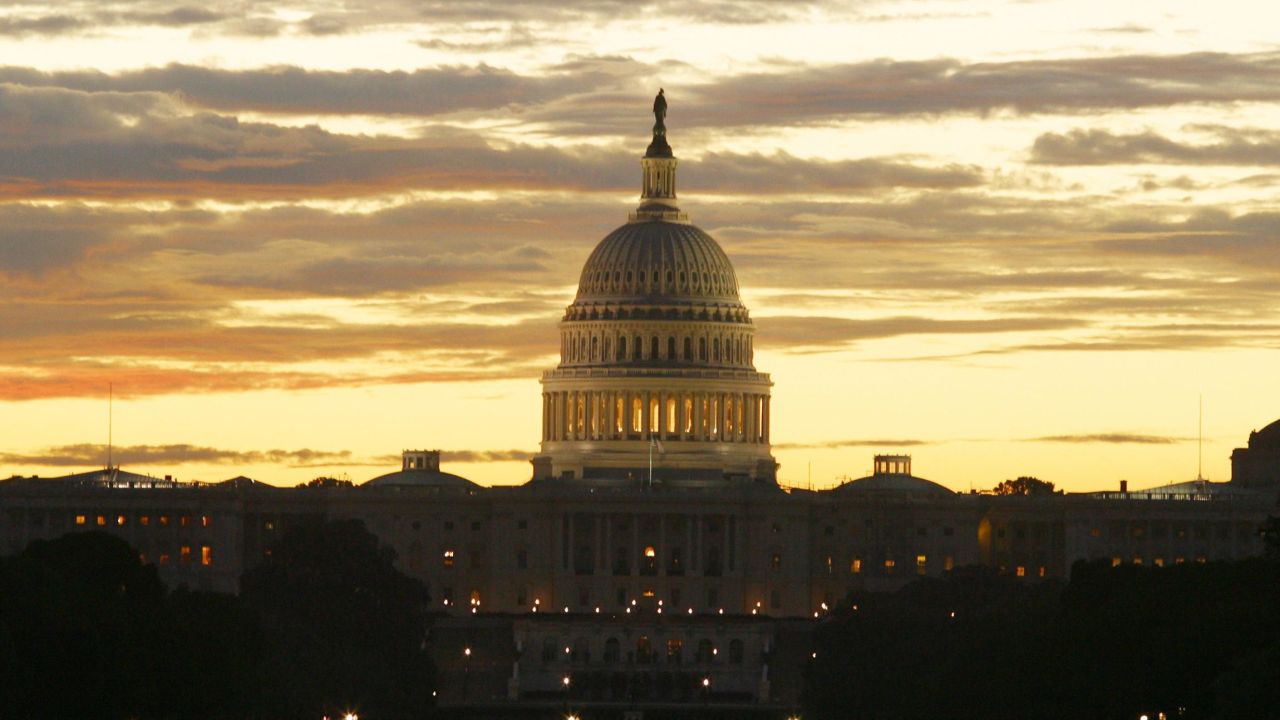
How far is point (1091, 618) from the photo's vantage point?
19725 cm

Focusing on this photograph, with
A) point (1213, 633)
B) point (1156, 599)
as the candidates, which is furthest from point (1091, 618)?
point (1213, 633)

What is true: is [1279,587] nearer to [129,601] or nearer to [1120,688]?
[1120,688]

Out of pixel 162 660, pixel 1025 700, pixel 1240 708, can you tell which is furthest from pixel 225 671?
pixel 1240 708

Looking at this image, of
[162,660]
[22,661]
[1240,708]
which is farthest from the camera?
[162,660]

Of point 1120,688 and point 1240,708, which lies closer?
point 1240,708

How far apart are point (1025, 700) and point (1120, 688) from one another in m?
10.2

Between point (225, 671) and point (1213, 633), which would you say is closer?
point (1213, 633)

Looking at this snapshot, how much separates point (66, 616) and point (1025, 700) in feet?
128

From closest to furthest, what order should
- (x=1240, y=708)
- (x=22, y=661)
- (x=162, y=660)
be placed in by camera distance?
1. (x=1240, y=708)
2. (x=22, y=661)
3. (x=162, y=660)

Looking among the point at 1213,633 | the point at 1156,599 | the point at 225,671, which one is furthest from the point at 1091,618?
the point at 225,671

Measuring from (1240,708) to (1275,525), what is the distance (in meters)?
24.0

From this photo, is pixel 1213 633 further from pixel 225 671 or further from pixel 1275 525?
pixel 225 671

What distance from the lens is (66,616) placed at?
180625 millimetres

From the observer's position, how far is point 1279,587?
185500 mm
